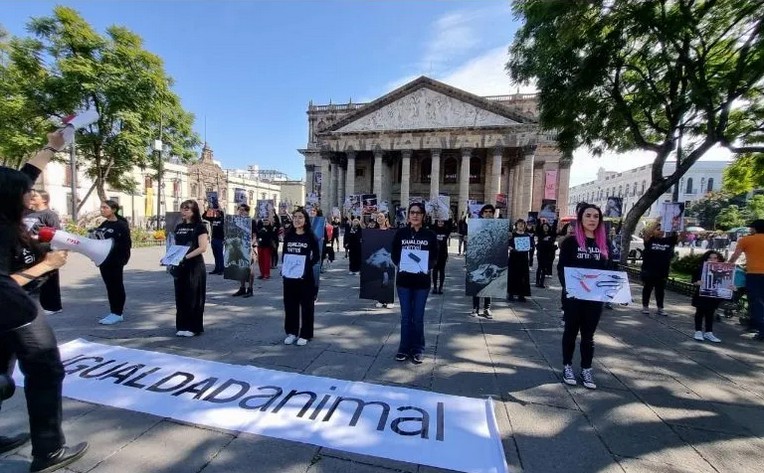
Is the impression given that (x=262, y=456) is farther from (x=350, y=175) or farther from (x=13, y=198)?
→ (x=350, y=175)

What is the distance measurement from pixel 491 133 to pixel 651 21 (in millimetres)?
28828

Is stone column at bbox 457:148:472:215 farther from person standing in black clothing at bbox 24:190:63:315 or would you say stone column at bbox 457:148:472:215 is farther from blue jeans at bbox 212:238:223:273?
person standing in black clothing at bbox 24:190:63:315

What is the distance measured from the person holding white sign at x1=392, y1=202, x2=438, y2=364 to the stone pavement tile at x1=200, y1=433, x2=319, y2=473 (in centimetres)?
198

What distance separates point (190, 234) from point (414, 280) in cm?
329

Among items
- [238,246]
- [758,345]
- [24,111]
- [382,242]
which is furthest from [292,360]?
[24,111]

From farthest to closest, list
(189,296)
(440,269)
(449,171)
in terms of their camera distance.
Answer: (449,171) → (440,269) → (189,296)

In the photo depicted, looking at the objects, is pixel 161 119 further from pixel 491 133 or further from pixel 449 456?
pixel 491 133

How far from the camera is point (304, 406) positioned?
315 cm

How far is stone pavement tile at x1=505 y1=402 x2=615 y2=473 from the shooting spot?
100 inches

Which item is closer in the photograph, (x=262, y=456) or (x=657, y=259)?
(x=262, y=456)

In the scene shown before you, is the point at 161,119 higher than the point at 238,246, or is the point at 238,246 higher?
the point at 161,119

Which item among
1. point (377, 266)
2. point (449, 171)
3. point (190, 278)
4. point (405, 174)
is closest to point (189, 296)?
point (190, 278)

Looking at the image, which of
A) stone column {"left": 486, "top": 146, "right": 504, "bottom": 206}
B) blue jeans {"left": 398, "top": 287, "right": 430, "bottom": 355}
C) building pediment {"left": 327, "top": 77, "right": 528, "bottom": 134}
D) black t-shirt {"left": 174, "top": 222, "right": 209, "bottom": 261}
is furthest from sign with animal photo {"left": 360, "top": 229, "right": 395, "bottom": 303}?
building pediment {"left": 327, "top": 77, "right": 528, "bottom": 134}

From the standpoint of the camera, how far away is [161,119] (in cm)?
2125
